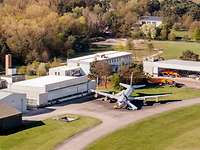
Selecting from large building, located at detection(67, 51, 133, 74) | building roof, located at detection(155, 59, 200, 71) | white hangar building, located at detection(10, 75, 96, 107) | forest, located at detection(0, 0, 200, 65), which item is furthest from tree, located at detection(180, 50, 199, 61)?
white hangar building, located at detection(10, 75, 96, 107)

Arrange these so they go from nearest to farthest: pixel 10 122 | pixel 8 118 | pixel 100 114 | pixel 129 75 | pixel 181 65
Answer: pixel 8 118 → pixel 10 122 → pixel 100 114 → pixel 129 75 → pixel 181 65

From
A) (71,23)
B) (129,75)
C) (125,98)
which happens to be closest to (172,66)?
(129,75)

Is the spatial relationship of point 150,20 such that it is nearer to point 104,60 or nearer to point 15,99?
point 104,60

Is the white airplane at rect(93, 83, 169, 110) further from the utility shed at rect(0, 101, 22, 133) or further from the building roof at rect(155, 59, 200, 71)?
the building roof at rect(155, 59, 200, 71)

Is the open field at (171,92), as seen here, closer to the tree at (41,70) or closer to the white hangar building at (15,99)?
the tree at (41,70)

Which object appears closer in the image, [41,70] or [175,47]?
[41,70]

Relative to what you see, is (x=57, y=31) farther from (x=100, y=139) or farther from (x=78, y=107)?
(x=100, y=139)

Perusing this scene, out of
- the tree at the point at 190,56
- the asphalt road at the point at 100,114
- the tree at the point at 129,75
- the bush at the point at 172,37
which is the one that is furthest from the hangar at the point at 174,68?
the bush at the point at 172,37
